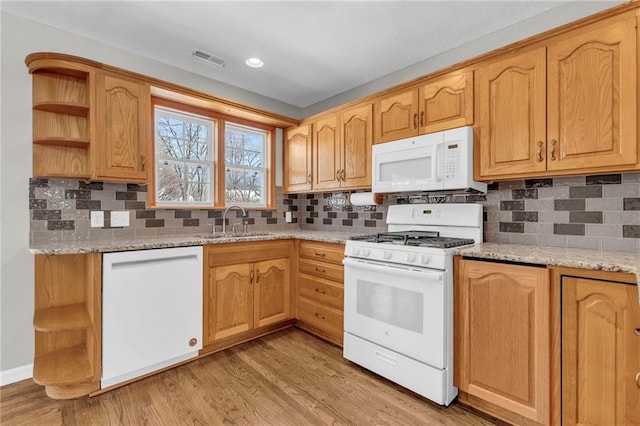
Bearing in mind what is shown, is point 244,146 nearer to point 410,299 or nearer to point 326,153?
point 326,153

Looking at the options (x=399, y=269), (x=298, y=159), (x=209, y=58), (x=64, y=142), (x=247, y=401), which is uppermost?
(x=209, y=58)

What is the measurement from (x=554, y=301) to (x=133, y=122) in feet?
9.58

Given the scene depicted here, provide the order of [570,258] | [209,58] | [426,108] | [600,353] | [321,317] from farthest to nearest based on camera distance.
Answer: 1. [321,317]
2. [209,58]
3. [426,108]
4. [570,258]
5. [600,353]

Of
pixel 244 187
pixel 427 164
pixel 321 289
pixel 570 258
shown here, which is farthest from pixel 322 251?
pixel 570 258

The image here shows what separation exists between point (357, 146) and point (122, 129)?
6.26ft

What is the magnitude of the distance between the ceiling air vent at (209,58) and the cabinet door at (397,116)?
144 cm

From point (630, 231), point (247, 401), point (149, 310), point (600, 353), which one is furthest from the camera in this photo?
point (149, 310)

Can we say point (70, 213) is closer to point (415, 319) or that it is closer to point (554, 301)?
point (415, 319)

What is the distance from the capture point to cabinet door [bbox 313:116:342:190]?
3029mm

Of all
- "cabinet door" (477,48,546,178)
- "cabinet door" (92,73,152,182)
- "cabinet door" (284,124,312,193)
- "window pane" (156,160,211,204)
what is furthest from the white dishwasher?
"cabinet door" (477,48,546,178)

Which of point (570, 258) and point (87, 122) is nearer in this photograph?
point (570, 258)

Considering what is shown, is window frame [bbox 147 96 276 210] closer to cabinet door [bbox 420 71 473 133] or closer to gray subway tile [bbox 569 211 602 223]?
cabinet door [bbox 420 71 473 133]

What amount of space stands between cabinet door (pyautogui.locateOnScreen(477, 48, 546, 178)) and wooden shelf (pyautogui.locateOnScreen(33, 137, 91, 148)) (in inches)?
109

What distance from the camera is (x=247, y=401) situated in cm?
188
